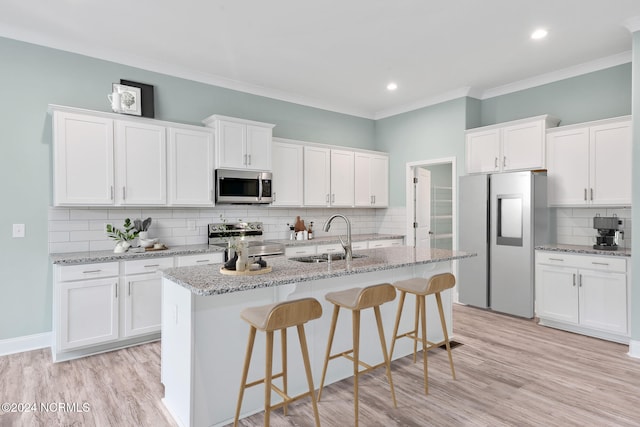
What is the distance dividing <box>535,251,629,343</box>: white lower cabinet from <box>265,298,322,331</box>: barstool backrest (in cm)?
331

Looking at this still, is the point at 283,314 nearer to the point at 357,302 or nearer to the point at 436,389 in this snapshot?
the point at 357,302

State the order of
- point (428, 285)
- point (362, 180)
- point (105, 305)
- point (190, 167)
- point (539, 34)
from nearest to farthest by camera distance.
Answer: point (428, 285)
point (105, 305)
point (539, 34)
point (190, 167)
point (362, 180)

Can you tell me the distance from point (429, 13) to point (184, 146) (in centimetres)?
280

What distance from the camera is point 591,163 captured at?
4.06 meters

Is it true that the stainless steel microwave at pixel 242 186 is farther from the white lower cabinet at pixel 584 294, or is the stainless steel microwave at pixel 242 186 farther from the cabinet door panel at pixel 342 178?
the white lower cabinet at pixel 584 294

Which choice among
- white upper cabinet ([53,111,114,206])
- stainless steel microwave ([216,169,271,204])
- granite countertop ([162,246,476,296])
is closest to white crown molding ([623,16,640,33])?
Result: granite countertop ([162,246,476,296])

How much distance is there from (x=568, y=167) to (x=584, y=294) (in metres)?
1.42

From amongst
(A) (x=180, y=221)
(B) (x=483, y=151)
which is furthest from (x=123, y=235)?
(B) (x=483, y=151)

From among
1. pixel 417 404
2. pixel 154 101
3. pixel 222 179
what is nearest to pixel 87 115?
pixel 154 101

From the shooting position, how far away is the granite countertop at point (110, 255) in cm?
326

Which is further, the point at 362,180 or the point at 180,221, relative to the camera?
Answer: the point at 362,180

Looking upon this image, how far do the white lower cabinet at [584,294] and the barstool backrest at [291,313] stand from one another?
10.9ft

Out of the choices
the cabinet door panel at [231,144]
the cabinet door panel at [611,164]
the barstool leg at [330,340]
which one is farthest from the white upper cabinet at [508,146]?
the barstool leg at [330,340]

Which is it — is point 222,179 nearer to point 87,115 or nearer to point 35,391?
point 87,115
